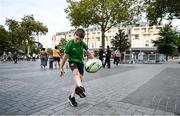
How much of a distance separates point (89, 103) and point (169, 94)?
9.06 feet

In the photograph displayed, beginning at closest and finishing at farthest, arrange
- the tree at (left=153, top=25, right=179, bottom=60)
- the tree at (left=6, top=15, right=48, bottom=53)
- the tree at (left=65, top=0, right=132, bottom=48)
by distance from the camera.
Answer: the tree at (left=65, top=0, right=132, bottom=48) < the tree at (left=153, top=25, right=179, bottom=60) < the tree at (left=6, top=15, right=48, bottom=53)

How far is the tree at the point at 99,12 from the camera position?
38.1 m

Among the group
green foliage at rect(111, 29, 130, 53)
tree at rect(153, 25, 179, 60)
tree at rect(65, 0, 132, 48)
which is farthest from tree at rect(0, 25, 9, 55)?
tree at rect(153, 25, 179, 60)

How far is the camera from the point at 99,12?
129ft

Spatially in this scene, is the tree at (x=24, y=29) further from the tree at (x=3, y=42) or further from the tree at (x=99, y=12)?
the tree at (x=99, y=12)

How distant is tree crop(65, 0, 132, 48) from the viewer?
3807cm

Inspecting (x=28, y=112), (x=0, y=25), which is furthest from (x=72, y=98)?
(x=0, y=25)

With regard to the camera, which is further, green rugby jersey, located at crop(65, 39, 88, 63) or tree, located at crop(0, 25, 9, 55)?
tree, located at crop(0, 25, 9, 55)

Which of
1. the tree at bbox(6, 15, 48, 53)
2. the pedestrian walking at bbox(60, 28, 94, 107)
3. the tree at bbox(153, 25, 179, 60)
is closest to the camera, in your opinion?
the pedestrian walking at bbox(60, 28, 94, 107)

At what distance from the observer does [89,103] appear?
5.59 m

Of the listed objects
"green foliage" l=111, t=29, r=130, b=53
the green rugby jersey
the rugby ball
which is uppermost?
"green foliage" l=111, t=29, r=130, b=53

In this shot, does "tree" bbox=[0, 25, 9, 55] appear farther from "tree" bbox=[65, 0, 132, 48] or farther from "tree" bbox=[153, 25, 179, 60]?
"tree" bbox=[153, 25, 179, 60]

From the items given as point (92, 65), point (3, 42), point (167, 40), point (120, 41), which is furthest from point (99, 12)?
point (92, 65)

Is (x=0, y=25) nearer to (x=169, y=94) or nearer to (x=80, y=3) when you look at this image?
(x=80, y=3)
